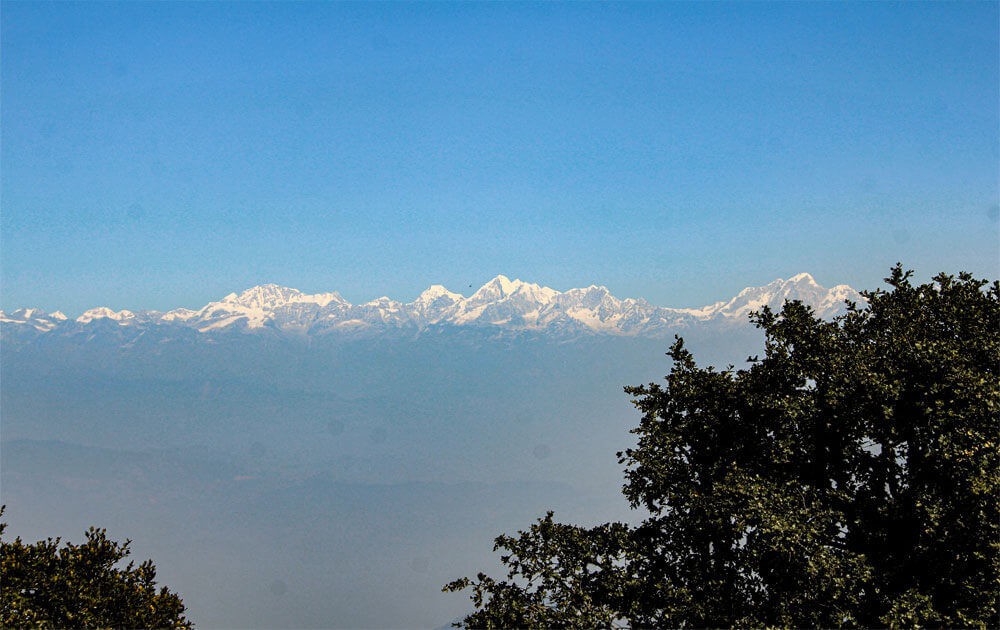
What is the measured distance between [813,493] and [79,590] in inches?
1121

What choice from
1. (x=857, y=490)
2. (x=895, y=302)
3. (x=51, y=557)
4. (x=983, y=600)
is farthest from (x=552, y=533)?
(x=51, y=557)

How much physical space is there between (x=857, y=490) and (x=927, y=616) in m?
4.76

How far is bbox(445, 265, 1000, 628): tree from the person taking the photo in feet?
74.3

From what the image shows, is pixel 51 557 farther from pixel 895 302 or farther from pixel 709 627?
pixel 895 302

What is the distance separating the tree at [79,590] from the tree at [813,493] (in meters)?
14.7

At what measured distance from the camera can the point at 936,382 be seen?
23.3m

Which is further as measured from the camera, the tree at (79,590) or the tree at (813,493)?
the tree at (79,590)

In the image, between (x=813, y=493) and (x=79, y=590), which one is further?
(x=79, y=590)

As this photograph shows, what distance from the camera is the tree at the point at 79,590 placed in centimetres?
2916

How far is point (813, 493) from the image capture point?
80.9ft

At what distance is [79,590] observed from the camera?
98.1 ft

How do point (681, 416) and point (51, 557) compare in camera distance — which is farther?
point (51, 557)

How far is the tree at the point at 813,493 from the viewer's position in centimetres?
2264

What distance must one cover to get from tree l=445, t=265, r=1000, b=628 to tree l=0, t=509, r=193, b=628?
14.7m
